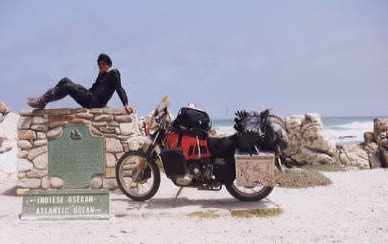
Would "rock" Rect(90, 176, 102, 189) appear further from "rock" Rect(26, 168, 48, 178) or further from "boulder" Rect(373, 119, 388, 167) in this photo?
"boulder" Rect(373, 119, 388, 167)

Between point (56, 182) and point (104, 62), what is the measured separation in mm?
1912

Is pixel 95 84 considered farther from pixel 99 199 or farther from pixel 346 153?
pixel 346 153

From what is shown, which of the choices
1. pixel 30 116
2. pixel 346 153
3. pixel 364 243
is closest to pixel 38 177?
pixel 30 116

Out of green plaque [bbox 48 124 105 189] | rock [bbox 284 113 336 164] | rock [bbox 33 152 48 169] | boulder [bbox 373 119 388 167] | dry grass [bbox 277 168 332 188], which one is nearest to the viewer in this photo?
green plaque [bbox 48 124 105 189]

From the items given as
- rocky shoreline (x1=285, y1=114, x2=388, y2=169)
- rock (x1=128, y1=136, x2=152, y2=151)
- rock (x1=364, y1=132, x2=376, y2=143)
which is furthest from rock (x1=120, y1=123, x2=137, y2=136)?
rock (x1=364, y1=132, x2=376, y2=143)

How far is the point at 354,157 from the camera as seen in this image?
13898 millimetres

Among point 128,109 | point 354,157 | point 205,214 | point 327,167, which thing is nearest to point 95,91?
point 128,109

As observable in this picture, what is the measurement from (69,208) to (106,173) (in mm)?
1736

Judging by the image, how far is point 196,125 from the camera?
261 inches

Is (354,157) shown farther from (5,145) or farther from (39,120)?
(39,120)

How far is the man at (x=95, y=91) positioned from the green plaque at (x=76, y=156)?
44 centimetres

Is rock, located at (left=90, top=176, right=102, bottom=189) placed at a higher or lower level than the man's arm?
lower

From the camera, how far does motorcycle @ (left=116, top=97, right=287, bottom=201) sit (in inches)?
257

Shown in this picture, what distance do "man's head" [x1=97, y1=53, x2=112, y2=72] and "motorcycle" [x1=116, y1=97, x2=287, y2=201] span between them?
130 cm
